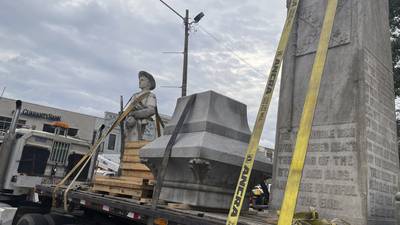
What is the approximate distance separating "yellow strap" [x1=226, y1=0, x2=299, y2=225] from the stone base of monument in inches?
37.6

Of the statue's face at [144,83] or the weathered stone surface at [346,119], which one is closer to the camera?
the weathered stone surface at [346,119]

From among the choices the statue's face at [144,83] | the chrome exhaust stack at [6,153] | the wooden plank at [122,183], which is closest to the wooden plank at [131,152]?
the wooden plank at [122,183]

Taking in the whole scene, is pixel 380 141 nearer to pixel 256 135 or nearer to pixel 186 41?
pixel 256 135

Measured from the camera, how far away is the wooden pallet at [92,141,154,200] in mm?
5810

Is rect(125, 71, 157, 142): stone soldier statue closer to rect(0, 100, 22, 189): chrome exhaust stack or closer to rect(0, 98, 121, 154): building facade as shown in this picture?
rect(0, 100, 22, 189): chrome exhaust stack

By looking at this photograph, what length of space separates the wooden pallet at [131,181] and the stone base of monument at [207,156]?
0.42m

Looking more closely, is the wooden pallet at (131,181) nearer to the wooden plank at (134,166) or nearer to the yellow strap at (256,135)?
the wooden plank at (134,166)

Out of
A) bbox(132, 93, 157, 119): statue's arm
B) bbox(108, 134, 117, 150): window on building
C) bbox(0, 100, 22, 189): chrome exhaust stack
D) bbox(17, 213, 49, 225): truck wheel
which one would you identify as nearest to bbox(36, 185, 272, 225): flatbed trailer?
bbox(17, 213, 49, 225): truck wheel

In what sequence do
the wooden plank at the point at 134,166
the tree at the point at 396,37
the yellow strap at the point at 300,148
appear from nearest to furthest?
the yellow strap at the point at 300,148, the wooden plank at the point at 134,166, the tree at the point at 396,37

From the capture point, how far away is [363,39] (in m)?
4.57

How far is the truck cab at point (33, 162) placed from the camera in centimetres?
925

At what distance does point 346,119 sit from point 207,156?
67.4 inches

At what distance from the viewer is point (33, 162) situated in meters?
9.37

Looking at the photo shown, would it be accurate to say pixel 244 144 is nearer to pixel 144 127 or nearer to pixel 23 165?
pixel 144 127
